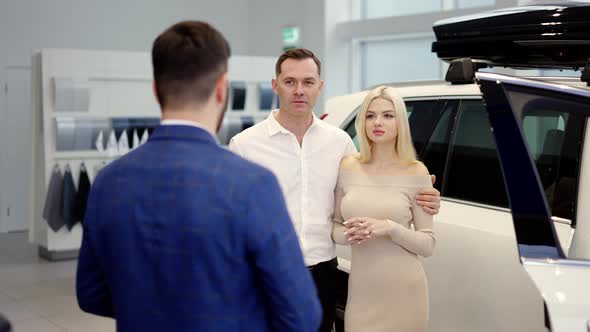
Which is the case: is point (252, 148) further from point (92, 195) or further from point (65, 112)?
point (65, 112)

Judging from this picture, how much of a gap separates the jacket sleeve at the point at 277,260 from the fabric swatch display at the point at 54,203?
6.18 metres

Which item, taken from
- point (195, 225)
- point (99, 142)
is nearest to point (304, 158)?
point (195, 225)

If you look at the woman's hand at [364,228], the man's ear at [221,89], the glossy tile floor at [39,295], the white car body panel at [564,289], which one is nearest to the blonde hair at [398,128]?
the woman's hand at [364,228]

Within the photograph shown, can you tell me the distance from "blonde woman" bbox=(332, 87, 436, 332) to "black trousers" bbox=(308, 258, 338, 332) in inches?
4.0

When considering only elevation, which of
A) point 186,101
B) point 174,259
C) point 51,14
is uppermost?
point 51,14

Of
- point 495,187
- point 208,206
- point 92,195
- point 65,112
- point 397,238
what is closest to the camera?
point 208,206

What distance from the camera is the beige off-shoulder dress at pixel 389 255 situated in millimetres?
2861

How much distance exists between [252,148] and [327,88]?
7.17 m

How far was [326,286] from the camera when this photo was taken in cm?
290

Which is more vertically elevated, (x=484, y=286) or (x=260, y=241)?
(x=260, y=241)

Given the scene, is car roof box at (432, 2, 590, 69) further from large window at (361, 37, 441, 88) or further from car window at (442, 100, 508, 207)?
large window at (361, 37, 441, 88)

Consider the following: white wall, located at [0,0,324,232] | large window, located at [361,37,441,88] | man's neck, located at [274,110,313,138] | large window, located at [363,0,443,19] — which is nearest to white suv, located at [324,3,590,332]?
man's neck, located at [274,110,313,138]

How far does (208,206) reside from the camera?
1578 millimetres

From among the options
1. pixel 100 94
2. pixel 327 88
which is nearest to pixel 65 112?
pixel 100 94
